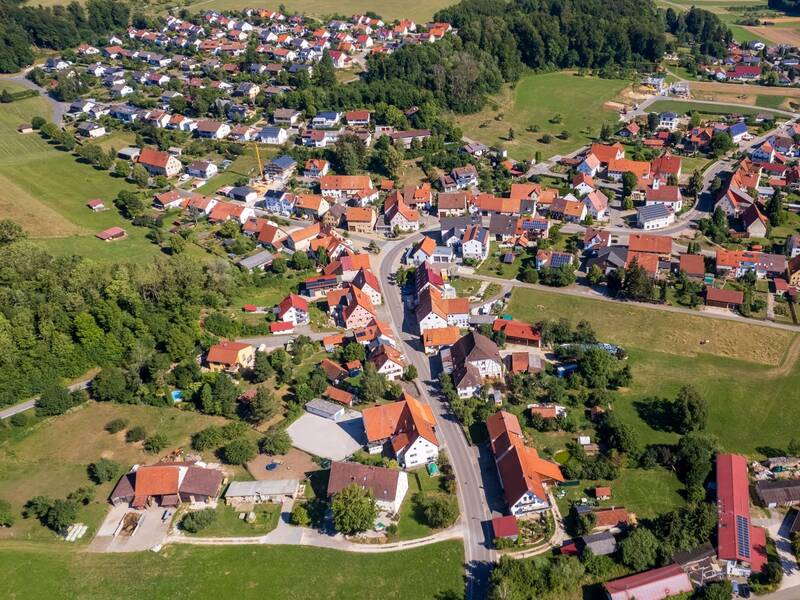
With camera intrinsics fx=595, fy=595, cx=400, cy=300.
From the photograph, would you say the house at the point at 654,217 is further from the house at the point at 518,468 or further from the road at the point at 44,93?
the road at the point at 44,93

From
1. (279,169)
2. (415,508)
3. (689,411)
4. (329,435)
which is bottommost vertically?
(415,508)

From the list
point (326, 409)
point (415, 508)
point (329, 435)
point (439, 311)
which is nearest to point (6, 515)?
point (329, 435)

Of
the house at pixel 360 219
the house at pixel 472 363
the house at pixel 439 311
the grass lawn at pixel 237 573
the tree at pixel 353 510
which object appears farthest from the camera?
the house at pixel 360 219

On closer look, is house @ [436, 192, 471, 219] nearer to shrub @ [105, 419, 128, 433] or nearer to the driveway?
shrub @ [105, 419, 128, 433]

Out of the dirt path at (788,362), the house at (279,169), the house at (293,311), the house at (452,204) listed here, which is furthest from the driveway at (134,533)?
the house at (279,169)

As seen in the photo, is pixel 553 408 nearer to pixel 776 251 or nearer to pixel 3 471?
pixel 776 251

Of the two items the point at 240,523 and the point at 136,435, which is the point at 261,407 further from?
the point at 136,435

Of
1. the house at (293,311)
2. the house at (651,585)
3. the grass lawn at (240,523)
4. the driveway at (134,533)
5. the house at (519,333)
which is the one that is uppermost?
the house at (293,311)
